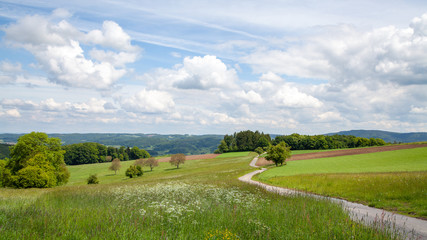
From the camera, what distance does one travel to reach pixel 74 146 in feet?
459

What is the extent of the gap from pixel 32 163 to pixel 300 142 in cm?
12610

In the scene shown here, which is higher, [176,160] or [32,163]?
[32,163]

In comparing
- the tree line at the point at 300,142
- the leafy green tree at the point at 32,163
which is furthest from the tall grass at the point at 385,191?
the tree line at the point at 300,142

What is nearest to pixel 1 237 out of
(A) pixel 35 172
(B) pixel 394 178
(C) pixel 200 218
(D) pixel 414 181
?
(C) pixel 200 218

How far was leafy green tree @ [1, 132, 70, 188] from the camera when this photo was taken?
108 ft

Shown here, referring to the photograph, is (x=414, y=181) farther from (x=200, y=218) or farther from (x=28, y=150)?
(x=28, y=150)

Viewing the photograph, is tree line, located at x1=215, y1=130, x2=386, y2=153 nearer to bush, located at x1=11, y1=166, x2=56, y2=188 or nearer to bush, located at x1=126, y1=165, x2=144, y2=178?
bush, located at x1=126, y1=165, x2=144, y2=178

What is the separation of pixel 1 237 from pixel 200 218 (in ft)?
17.4

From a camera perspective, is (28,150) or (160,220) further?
(28,150)

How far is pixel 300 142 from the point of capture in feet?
447

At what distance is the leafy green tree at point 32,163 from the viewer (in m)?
33.0

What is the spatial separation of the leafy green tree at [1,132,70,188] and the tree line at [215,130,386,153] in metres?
89.3

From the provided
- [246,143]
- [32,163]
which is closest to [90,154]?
[246,143]

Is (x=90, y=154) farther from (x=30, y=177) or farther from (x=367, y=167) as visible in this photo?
(x=367, y=167)
